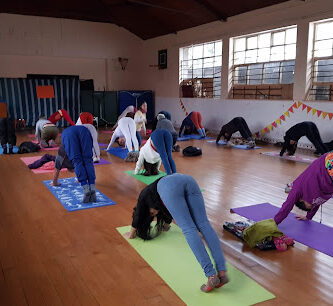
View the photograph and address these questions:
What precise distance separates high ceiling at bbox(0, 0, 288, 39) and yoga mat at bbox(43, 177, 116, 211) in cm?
604

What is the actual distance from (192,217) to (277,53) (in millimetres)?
6761

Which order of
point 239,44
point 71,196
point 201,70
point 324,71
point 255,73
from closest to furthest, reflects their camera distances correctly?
point 71,196
point 324,71
point 255,73
point 239,44
point 201,70

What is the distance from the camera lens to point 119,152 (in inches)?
264

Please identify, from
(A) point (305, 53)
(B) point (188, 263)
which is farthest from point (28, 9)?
(B) point (188, 263)

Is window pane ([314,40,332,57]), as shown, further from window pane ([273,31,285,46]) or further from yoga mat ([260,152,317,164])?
yoga mat ([260,152,317,164])

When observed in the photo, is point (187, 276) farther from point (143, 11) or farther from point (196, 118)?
point (143, 11)

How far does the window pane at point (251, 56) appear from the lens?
841cm

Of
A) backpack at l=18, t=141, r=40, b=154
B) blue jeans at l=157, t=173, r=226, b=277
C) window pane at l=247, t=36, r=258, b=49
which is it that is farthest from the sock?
window pane at l=247, t=36, r=258, b=49

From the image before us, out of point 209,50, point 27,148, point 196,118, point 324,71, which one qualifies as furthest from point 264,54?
point 27,148

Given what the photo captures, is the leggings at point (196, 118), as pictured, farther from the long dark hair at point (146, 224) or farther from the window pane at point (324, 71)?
the long dark hair at point (146, 224)

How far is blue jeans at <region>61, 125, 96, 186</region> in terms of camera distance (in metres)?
3.56

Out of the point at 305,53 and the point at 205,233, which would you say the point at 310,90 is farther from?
the point at 205,233

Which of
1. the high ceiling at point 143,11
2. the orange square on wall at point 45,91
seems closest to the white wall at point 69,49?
the high ceiling at point 143,11

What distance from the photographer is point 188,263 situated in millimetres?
2418
